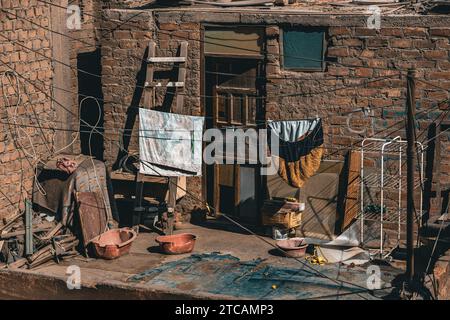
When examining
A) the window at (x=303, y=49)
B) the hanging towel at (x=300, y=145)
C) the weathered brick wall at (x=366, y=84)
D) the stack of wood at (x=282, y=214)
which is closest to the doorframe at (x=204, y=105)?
the weathered brick wall at (x=366, y=84)

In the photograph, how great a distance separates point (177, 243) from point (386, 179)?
374 centimetres

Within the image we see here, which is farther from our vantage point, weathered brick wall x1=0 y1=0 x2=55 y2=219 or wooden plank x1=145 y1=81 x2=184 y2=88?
wooden plank x1=145 y1=81 x2=184 y2=88

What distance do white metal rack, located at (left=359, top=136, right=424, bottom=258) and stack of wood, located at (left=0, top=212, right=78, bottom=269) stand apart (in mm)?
5065

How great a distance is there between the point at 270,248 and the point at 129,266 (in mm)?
2476

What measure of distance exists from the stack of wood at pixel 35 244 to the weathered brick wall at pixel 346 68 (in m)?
3.36

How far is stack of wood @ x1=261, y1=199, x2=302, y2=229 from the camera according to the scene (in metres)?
18.2

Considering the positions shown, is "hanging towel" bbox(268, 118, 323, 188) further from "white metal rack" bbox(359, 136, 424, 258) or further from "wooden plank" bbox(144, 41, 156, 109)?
"wooden plank" bbox(144, 41, 156, 109)

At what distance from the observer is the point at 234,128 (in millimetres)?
18922

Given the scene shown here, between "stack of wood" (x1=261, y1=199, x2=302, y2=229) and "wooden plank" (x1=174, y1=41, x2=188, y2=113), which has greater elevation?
"wooden plank" (x1=174, y1=41, x2=188, y2=113)

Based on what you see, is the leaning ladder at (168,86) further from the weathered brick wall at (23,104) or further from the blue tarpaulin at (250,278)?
the weathered brick wall at (23,104)

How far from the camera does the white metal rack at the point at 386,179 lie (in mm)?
17438

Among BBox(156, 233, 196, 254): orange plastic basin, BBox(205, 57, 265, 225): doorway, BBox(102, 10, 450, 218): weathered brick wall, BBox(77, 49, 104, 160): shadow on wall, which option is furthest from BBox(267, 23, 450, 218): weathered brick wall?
BBox(77, 49, 104, 160): shadow on wall

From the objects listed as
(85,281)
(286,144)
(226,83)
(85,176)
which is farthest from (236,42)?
(85,281)

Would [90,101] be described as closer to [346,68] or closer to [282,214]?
[282,214]
